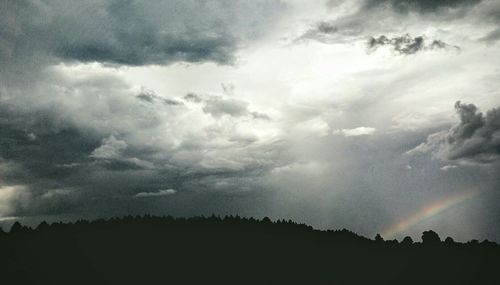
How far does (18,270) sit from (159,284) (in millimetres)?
65640

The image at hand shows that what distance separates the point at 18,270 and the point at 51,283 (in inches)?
925

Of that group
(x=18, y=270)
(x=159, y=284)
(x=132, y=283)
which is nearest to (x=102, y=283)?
(x=132, y=283)

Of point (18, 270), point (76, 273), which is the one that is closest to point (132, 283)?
point (76, 273)

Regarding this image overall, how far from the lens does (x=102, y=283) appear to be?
196m

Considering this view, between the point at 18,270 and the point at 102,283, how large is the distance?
39.8 m

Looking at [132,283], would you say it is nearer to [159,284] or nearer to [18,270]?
[159,284]

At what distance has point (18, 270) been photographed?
195875 millimetres

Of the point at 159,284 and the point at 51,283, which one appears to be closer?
the point at 51,283

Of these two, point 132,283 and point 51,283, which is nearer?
point 51,283

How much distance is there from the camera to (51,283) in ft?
607

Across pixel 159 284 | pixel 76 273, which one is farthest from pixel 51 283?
pixel 159 284

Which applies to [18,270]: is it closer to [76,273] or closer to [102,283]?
[76,273]

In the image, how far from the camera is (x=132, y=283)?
198 metres

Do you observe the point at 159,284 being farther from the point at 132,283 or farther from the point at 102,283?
the point at 102,283
